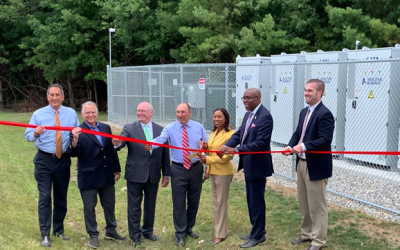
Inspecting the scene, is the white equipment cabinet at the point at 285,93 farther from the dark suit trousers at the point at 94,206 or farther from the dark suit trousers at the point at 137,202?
the dark suit trousers at the point at 94,206

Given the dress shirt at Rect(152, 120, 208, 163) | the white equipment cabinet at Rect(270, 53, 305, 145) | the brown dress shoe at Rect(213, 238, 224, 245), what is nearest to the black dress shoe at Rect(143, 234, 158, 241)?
the brown dress shoe at Rect(213, 238, 224, 245)

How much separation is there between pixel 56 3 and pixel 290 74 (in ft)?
75.6

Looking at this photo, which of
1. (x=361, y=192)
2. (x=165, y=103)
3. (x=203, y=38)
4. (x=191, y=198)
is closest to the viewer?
(x=191, y=198)

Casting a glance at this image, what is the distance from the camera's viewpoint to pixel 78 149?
18.2 ft

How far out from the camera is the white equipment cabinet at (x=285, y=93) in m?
11.7

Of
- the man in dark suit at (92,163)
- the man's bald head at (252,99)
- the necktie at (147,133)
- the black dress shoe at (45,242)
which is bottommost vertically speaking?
the black dress shoe at (45,242)

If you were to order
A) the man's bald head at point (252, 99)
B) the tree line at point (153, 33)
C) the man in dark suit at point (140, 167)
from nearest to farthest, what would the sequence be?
the man's bald head at point (252, 99)
the man in dark suit at point (140, 167)
the tree line at point (153, 33)

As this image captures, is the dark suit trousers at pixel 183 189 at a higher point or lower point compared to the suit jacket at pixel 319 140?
lower

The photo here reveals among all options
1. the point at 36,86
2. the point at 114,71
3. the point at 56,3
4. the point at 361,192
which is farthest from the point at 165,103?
the point at 36,86

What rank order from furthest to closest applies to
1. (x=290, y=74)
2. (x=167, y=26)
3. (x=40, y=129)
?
(x=167, y=26) < (x=290, y=74) < (x=40, y=129)

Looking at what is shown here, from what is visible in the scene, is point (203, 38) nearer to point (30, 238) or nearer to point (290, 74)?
point (290, 74)

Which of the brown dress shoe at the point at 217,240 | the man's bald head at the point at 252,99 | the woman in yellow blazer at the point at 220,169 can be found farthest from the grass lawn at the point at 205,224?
the man's bald head at the point at 252,99

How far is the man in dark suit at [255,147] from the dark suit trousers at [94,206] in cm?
160

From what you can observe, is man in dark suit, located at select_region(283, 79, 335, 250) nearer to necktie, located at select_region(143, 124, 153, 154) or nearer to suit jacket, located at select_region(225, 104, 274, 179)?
suit jacket, located at select_region(225, 104, 274, 179)
